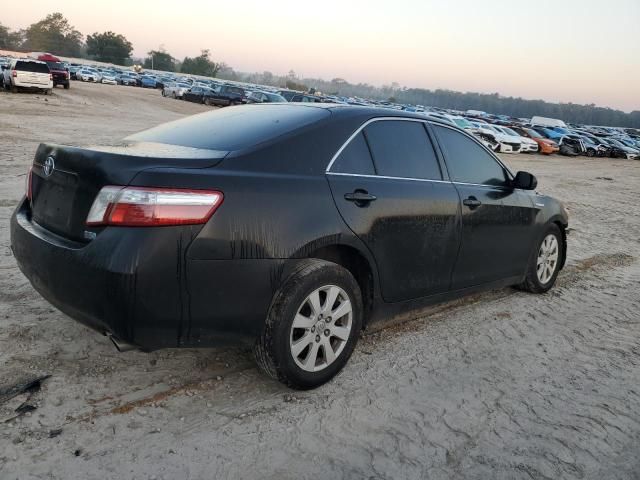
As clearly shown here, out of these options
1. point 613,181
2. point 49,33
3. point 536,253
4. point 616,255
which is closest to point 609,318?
point 536,253

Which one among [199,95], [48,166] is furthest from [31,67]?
[48,166]

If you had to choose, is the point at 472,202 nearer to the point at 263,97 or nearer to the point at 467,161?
the point at 467,161

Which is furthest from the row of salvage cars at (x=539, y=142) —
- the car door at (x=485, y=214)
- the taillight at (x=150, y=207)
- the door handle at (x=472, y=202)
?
the taillight at (x=150, y=207)

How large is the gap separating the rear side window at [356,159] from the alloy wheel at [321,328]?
72 centimetres

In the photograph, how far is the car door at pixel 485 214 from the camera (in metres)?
4.22

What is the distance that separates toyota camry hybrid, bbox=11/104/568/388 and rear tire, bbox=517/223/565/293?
1305mm

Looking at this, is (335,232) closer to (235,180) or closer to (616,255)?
(235,180)

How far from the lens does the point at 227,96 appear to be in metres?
41.2

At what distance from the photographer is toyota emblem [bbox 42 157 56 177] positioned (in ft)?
10.1

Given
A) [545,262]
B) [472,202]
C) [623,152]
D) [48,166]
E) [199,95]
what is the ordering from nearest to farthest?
[48,166] < [472,202] < [545,262] < [623,152] < [199,95]

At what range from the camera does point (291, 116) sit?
3.52 metres

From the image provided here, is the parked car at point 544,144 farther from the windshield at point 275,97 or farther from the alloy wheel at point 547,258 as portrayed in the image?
the alloy wheel at point 547,258

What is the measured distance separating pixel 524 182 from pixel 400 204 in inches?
67.2

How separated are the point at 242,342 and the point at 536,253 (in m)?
3.38
